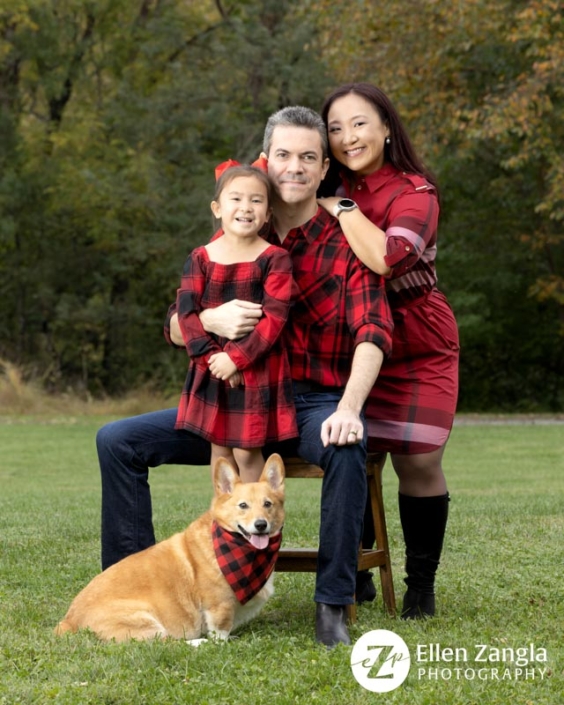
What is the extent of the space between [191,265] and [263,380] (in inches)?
23.0

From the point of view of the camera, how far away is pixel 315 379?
182 inches

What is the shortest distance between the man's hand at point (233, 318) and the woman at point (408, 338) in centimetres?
58

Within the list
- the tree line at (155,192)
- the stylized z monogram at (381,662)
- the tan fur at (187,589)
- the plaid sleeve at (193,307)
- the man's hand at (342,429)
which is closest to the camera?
the stylized z monogram at (381,662)

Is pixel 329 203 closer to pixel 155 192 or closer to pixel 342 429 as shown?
pixel 342 429

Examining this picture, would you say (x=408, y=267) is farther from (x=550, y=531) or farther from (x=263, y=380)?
(x=550, y=531)

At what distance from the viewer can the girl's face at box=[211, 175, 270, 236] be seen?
4477mm

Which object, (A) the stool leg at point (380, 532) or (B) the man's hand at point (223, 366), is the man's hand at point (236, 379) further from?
(A) the stool leg at point (380, 532)

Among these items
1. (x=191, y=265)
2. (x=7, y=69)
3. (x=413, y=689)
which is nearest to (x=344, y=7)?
(x=7, y=69)

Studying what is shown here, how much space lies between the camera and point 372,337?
14.4ft

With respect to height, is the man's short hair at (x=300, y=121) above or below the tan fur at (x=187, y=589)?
above

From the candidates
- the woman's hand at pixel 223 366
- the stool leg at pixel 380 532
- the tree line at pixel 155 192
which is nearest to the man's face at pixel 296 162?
the woman's hand at pixel 223 366

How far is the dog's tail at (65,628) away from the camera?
4.37 m

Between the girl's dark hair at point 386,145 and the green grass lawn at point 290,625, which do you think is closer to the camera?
the green grass lawn at point 290,625

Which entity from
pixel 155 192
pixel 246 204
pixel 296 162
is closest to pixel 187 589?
pixel 246 204
